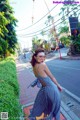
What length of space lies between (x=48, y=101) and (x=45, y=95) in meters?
0.15

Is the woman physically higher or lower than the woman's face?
lower

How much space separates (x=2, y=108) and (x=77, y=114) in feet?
9.60

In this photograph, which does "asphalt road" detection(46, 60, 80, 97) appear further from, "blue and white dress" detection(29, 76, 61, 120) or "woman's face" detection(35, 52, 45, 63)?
"woman's face" detection(35, 52, 45, 63)

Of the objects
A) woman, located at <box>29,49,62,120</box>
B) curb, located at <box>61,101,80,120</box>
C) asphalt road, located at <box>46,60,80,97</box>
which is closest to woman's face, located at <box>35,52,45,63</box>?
woman, located at <box>29,49,62,120</box>

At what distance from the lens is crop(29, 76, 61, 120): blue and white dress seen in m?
4.16

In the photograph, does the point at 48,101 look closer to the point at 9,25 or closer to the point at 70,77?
the point at 70,77

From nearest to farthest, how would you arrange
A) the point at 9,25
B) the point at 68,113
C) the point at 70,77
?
the point at 68,113 < the point at 70,77 < the point at 9,25

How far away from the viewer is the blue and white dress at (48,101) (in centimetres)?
416

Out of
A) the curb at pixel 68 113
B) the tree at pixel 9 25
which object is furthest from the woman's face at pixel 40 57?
the tree at pixel 9 25

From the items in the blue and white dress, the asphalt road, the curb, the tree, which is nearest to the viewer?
the blue and white dress

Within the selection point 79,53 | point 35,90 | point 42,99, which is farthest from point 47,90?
point 79,53

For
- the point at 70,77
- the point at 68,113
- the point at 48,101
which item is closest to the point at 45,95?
the point at 48,101

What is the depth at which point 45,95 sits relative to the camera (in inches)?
168

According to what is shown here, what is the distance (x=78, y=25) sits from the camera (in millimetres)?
33312
